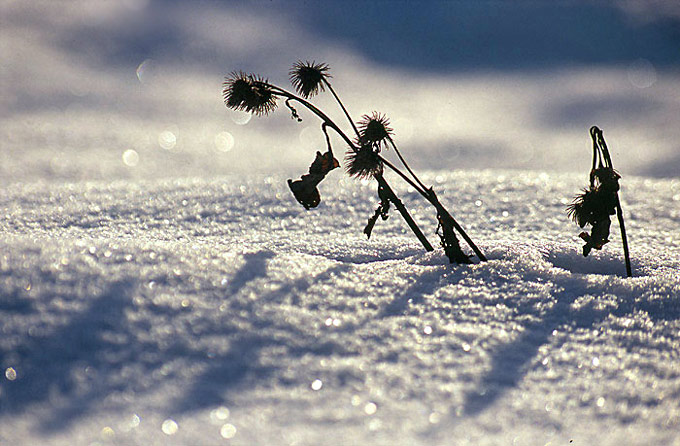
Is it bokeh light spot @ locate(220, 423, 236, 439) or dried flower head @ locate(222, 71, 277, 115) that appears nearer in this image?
bokeh light spot @ locate(220, 423, 236, 439)

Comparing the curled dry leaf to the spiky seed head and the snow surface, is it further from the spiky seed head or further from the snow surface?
the snow surface

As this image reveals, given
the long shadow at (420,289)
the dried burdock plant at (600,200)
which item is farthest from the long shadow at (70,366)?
the dried burdock plant at (600,200)

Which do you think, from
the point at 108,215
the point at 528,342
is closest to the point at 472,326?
the point at 528,342

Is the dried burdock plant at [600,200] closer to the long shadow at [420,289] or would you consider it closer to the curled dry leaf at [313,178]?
the long shadow at [420,289]

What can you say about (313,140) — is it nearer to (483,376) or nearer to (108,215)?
(108,215)

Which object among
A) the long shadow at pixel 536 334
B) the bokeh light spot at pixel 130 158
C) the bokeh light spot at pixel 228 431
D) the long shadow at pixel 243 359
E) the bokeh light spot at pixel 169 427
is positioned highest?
the bokeh light spot at pixel 130 158

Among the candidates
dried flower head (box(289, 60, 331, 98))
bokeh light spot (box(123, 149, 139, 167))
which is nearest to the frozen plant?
dried flower head (box(289, 60, 331, 98))

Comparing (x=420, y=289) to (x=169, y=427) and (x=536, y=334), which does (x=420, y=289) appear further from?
(x=169, y=427)
